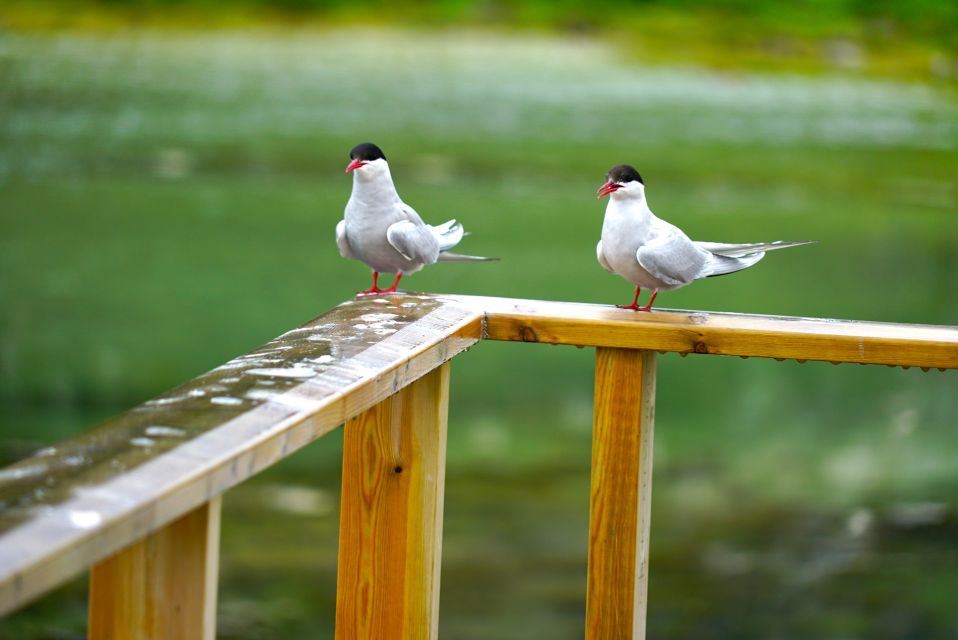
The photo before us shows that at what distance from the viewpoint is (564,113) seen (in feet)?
19.1

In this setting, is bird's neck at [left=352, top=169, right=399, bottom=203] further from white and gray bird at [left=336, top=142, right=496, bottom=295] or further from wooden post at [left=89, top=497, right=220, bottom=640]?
wooden post at [left=89, top=497, right=220, bottom=640]

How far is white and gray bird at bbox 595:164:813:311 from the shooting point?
63.7 inches

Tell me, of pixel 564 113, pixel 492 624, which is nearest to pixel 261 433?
pixel 492 624

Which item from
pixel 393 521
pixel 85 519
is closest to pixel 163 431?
pixel 85 519

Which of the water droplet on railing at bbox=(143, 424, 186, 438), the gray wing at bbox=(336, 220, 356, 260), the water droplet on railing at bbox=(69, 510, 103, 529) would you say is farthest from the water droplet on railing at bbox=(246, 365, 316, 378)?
the gray wing at bbox=(336, 220, 356, 260)

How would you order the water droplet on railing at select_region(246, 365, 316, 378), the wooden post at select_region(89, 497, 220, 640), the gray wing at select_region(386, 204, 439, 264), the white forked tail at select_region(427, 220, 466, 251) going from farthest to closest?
the white forked tail at select_region(427, 220, 466, 251)
the gray wing at select_region(386, 204, 439, 264)
the water droplet on railing at select_region(246, 365, 316, 378)
the wooden post at select_region(89, 497, 220, 640)

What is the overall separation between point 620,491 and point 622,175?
1.38 feet

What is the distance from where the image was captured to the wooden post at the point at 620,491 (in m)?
1.46

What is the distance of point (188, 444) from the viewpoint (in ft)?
2.98

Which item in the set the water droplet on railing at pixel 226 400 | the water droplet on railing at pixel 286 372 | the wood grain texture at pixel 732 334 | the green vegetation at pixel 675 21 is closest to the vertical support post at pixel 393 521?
the wood grain texture at pixel 732 334

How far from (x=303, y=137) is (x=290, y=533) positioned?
2.54 meters

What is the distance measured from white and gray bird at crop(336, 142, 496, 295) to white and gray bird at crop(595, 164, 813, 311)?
0.22 meters

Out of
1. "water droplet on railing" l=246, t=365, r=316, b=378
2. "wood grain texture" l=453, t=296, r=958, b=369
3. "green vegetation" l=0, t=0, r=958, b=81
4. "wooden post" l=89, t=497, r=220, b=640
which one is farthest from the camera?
"green vegetation" l=0, t=0, r=958, b=81

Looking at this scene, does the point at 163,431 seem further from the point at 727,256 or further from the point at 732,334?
the point at 727,256
